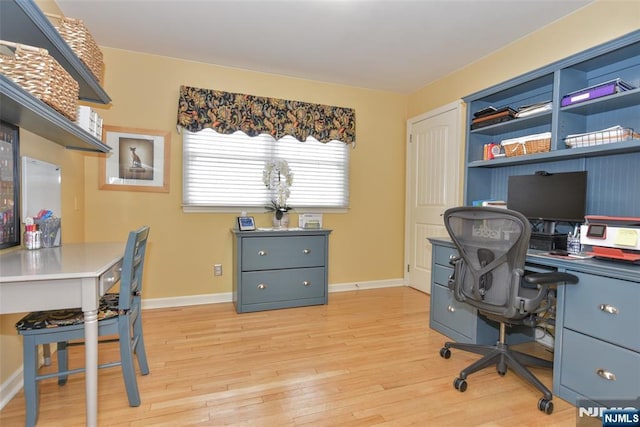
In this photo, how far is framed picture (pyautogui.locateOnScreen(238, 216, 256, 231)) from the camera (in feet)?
10.8

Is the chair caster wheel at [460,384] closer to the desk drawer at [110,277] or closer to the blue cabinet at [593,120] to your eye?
the blue cabinet at [593,120]

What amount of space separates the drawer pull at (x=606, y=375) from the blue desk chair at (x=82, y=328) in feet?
7.91

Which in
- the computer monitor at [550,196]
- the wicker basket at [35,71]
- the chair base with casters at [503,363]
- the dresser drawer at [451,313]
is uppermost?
the wicker basket at [35,71]

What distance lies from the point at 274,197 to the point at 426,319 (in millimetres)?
2042

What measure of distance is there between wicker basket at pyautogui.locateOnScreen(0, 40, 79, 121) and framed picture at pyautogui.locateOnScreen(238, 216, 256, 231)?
190cm

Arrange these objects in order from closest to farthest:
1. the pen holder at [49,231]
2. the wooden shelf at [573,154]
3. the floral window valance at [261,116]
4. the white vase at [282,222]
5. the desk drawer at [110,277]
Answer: the desk drawer at [110,277] < the wooden shelf at [573,154] < the pen holder at [49,231] < the floral window valance at [261,116] < the white vase at [282,222]

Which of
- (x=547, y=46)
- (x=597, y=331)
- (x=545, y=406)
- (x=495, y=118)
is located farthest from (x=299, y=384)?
(x=547, y=46)

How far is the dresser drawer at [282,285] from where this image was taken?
320cm

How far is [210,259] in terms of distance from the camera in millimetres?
3504

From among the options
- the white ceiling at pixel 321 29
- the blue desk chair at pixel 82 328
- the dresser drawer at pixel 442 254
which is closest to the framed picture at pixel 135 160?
the white ceiling at pixel 321 29

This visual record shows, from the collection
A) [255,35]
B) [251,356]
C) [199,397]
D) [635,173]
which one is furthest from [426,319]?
[255,35]

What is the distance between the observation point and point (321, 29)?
107 inches

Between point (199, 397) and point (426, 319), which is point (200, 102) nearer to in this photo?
point (199, 397)
